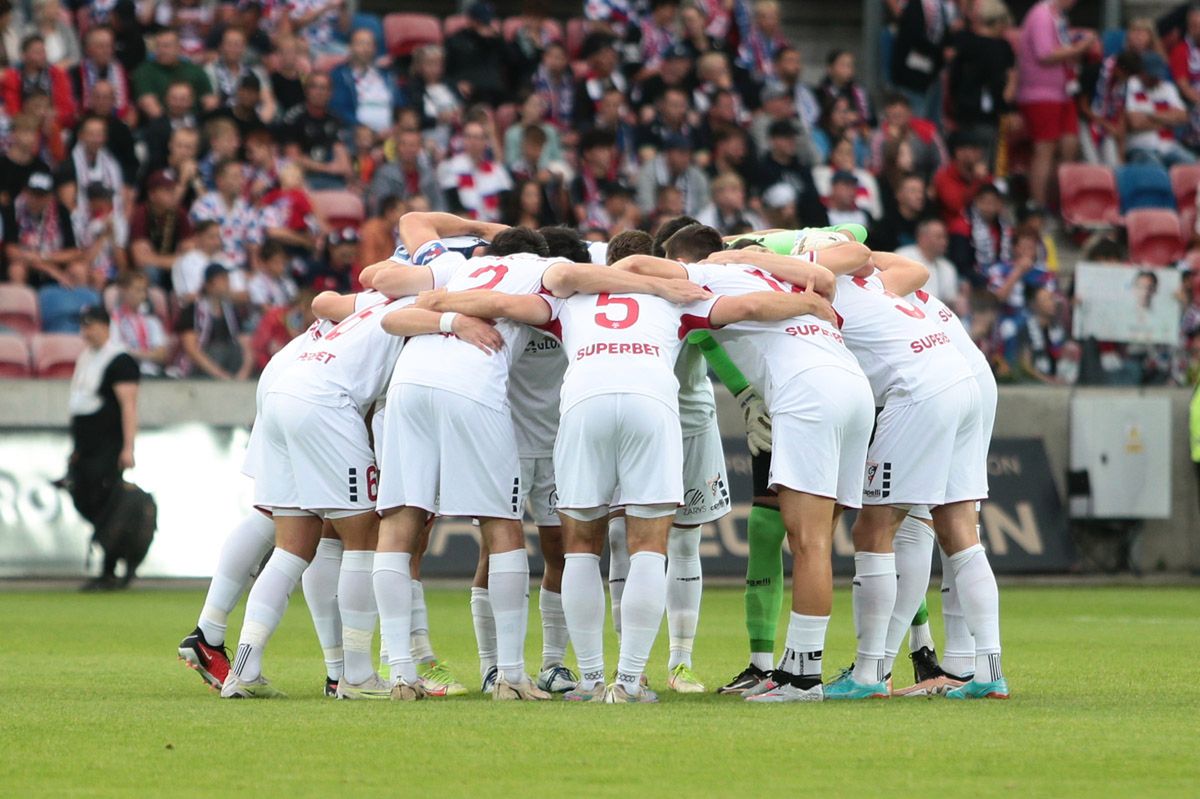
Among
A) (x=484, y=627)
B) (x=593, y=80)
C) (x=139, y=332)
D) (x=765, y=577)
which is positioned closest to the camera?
(x=765, y=577)

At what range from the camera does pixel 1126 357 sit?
1828 centimetres

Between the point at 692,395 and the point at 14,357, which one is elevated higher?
the point at 14,357

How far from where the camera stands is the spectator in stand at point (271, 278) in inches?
692

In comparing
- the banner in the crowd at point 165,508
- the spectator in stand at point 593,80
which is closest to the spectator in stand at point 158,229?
the banner in the crowd at point 165,508

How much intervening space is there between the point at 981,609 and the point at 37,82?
13.0 m

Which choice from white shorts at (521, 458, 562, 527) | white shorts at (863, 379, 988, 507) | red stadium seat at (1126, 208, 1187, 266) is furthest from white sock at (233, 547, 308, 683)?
red stadium seat at (1126, 208, 1187, 266)

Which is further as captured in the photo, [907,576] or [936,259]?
[936,259]

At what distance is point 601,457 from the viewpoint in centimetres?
834

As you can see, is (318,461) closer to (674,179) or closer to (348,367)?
(348,367)

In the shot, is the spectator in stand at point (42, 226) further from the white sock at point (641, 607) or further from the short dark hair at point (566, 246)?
the white sock at point (641, 607)

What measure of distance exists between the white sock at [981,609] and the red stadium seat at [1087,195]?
14.2 meters

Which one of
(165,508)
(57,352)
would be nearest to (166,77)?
(57,352)

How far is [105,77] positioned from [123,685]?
11.0 m

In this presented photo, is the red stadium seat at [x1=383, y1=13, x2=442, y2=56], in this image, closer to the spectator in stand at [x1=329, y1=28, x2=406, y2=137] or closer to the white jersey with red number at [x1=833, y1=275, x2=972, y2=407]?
the spectator in stand at [x1=329, y1=28, x2=406, y2=137]
